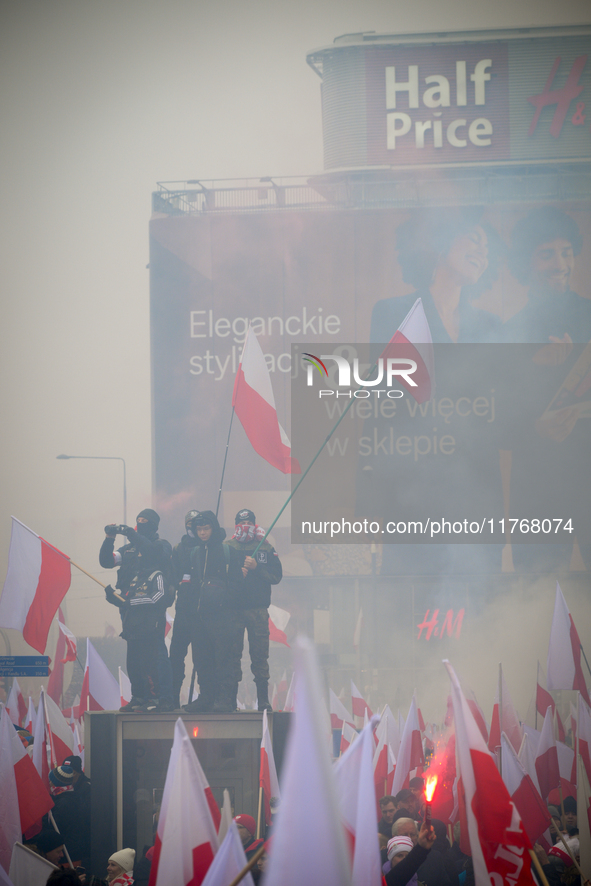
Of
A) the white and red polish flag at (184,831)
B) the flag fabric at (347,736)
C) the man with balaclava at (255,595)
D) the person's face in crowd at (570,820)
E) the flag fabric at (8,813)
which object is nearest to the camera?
the white and red polish flag at (184,831)

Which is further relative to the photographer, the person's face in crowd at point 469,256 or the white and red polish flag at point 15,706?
the person's face in crowd at point 469,256

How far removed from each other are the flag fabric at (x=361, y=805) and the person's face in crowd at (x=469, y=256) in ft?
30.3

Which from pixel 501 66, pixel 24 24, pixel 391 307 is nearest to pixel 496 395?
pixel 391 307

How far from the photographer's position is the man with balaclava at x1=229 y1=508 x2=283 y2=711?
18.4 ft

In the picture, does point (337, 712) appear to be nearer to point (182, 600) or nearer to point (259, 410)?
point (182, 600)

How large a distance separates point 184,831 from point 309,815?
1055mm

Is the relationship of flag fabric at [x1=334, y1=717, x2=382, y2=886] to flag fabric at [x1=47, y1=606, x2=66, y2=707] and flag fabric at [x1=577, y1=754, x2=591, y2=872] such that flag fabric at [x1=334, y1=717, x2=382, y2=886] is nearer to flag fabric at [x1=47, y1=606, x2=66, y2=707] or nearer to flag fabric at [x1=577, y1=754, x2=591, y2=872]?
flag fabric at [x1=577, y1=754, x2=591, y2=872]

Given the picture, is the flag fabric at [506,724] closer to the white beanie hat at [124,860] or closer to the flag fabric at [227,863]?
the white beanie hat at [124,860]

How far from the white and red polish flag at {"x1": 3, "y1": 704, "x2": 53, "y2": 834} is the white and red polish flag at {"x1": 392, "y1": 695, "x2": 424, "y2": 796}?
2020 mm

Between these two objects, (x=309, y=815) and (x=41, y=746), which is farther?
(x=41, y=746)

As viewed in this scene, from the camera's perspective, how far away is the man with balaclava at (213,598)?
5543 millimetres

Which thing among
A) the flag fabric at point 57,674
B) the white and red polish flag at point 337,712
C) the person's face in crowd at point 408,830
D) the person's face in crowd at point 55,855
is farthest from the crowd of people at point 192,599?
the flag fabric at point 57,674

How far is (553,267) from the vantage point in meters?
11.2

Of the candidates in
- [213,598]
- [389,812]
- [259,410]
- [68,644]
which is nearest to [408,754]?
[389,812]
